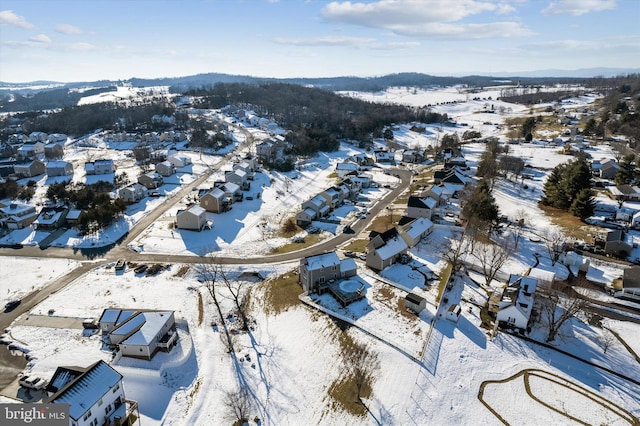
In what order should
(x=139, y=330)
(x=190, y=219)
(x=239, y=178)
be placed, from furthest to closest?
1. (x=239, y=178)
2. (x=190, y=219)
3. (x=139, y=330)

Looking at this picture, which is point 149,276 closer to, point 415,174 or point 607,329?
point 607,329

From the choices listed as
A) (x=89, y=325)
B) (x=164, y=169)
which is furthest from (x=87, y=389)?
(x=164, y=169)

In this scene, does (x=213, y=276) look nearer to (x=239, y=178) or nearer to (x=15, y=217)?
(x=239, y=178)

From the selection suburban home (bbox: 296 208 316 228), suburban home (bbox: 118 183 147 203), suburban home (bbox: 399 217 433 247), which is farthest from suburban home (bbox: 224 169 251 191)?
suburban home (bbox: 399 217 433 247)

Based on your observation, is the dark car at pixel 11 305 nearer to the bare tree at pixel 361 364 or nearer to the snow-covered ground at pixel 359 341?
the snow-covered ground at pixel 359 341

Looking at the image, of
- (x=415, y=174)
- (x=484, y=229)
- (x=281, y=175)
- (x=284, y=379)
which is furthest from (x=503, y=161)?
(x=284, y=379)

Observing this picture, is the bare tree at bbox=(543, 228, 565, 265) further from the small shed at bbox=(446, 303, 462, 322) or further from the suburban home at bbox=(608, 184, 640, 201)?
the suburban home at bbox=(608, 184, 640, 201)
